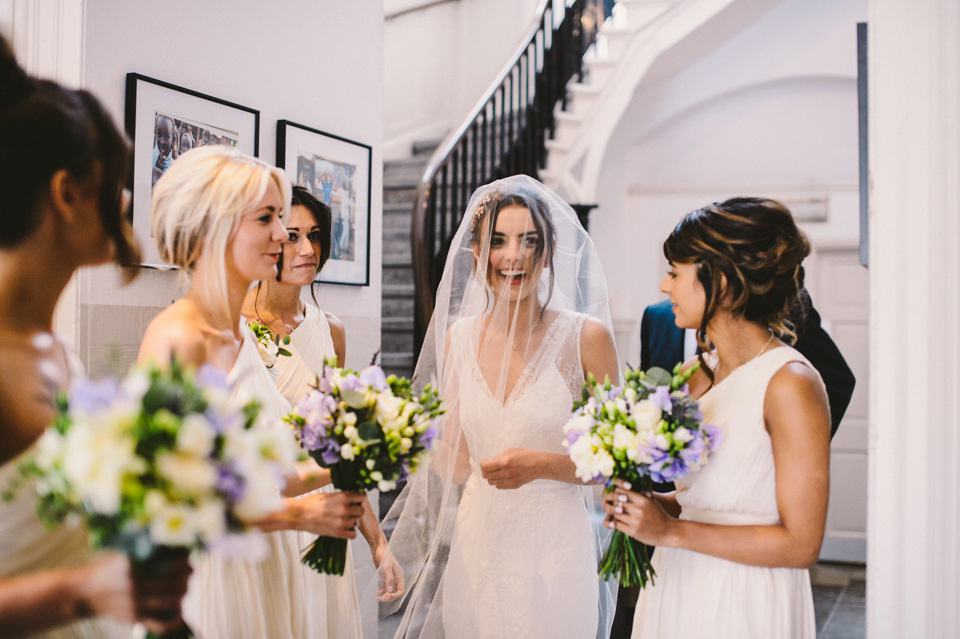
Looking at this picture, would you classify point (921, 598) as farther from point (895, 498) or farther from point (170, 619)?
point (170, 619)

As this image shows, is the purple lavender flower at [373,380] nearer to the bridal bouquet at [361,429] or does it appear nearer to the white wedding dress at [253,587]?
the bridal bouquet at [361,429]

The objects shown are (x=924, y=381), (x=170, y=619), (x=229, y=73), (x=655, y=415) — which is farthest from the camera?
(x=229, y=73)

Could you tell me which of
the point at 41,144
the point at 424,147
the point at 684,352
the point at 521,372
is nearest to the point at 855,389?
the point at 684,352

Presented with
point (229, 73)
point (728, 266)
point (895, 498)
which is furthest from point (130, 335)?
point (895, 498)

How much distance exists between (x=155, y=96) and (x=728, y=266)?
1.94 metres

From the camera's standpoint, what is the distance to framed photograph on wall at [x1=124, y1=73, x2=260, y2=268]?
2.41m

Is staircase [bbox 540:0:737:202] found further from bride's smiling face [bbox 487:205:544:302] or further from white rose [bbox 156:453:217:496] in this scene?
white rose [bbox 156:453:217:496]

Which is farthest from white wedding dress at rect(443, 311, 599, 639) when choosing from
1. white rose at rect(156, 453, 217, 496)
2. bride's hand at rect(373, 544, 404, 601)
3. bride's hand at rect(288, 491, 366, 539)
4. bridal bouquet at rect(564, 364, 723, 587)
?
white rose at rect(156, 453, 217, 496)

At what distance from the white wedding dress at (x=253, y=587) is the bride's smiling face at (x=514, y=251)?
81 centimetres

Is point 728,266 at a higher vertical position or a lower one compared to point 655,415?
higher

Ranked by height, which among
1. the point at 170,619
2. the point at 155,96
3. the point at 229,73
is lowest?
the point at 170,619

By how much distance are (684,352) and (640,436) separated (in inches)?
86.1

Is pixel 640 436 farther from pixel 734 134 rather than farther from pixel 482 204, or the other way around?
pixel 734 134

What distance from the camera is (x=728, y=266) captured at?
1.68 metres
